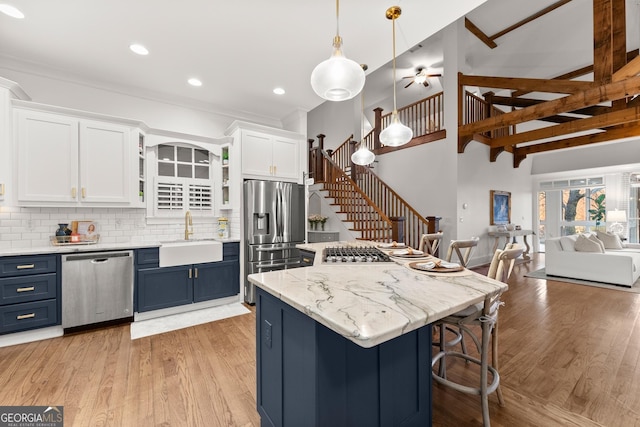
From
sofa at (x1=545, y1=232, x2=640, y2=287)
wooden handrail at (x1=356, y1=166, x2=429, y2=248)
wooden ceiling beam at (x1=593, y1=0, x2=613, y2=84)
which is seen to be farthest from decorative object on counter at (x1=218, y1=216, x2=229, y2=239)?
sofa at (x1=545, y1=232, x2=640, y2=287)

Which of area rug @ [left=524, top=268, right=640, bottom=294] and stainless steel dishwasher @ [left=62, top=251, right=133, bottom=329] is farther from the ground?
stainless steel dishwasher @ [left=62, top=251, right=133, bottom=329]

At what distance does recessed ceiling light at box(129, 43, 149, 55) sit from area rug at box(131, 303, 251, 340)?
10.0ft

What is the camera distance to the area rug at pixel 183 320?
3.03 m

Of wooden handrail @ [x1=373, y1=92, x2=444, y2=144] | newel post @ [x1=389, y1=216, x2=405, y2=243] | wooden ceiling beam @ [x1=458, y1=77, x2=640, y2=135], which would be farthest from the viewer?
wooden handrail @ [x1=373, y1=92, x2=444, y2=144]

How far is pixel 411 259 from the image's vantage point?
2.28m

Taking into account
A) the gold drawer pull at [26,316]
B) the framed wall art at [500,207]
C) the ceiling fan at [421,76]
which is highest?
the ceiling fan at [421,76]

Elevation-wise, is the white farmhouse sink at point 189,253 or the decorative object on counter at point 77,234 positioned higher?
the decorative object on counter at point 77,234

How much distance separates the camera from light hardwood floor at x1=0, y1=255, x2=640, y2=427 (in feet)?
5.70

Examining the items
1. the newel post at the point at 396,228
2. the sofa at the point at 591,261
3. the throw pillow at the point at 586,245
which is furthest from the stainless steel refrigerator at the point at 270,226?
the throw pillow at the point at 586,245

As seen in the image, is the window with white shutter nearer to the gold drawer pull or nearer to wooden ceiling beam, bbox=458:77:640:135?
the gold drawer pull

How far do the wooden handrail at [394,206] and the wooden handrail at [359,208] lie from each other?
47 cm

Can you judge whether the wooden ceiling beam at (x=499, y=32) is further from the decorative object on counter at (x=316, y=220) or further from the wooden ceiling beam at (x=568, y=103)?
the decorative object on counter at (x=316, y=220)

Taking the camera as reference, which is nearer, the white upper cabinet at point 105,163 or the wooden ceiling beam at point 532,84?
the white upper cabinet at point 105,163

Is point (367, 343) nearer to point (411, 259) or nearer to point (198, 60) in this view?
point (411, 259)
